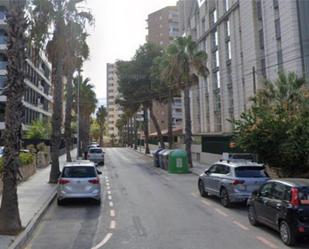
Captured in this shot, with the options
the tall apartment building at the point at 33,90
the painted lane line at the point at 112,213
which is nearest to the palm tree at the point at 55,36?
the painted lane line at the point at 112,213

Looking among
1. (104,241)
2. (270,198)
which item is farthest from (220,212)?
(104,241)

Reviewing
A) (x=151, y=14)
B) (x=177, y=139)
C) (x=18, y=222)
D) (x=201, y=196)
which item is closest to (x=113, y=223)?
(x=18, y=222)

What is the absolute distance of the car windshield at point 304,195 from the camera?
966 centimetres

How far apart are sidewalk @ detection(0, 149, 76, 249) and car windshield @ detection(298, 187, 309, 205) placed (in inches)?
255

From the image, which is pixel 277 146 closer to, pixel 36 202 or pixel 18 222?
pixel 36 202

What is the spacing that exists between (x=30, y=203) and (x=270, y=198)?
30.7 feet

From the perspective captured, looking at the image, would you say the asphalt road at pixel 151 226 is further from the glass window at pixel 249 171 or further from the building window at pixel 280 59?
the building window at pixel 280 59

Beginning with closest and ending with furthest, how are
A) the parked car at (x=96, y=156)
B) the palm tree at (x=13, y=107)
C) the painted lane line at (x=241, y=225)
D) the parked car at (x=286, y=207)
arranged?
the parked car at (x=286, y=207), the palm tree at (x=13, y=107), the painted lane line at (x=241, y=225), the parked car at (x=96, y=156)

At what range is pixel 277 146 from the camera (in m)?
19.0

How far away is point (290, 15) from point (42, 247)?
2815cm

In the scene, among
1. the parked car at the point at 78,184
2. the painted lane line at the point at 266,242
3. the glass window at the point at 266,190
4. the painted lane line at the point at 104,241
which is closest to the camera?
the painted lane line at the point at 266,242

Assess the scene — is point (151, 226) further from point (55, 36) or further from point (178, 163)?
point (178, 163)

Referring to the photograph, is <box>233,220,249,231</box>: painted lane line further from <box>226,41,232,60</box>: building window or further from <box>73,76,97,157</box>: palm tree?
<box>73,76,97,157</box>: palm tree

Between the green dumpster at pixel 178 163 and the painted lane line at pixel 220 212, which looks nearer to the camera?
the painted lane line at pixel 220 212
